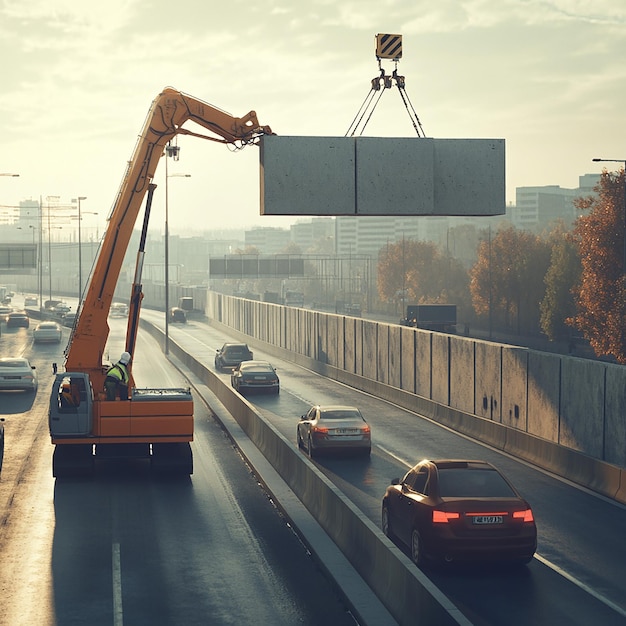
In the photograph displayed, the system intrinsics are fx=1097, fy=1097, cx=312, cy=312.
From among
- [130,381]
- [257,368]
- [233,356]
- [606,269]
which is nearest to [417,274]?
[233,356]

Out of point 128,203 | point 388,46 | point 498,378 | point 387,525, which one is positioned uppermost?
point 388,46

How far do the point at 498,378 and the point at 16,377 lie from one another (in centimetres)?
2333

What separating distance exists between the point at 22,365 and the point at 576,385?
29.1 metres

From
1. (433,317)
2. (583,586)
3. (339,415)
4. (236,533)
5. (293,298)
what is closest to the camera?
(583,586)

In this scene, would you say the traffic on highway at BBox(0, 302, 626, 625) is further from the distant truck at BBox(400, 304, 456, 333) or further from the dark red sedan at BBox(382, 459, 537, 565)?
the distant truck at BBox(400, 304, 456, 333)

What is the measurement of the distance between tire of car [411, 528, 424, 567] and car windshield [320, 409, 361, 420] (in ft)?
45.6

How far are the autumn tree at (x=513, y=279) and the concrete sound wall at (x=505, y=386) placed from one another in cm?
4863

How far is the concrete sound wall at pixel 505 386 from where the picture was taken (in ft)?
90.4

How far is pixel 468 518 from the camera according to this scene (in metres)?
16.3

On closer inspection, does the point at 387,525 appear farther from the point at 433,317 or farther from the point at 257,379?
the point at 433,317

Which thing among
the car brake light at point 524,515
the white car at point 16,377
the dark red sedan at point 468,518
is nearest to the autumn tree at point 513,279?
the white car at point 16,377

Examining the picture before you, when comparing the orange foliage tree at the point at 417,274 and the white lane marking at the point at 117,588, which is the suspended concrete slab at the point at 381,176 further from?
the orange foliage tree at the point at 417,274

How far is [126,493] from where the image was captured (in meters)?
25.5

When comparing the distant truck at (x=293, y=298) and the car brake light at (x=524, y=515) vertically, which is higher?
the car brake light at (x=524, y=515)
